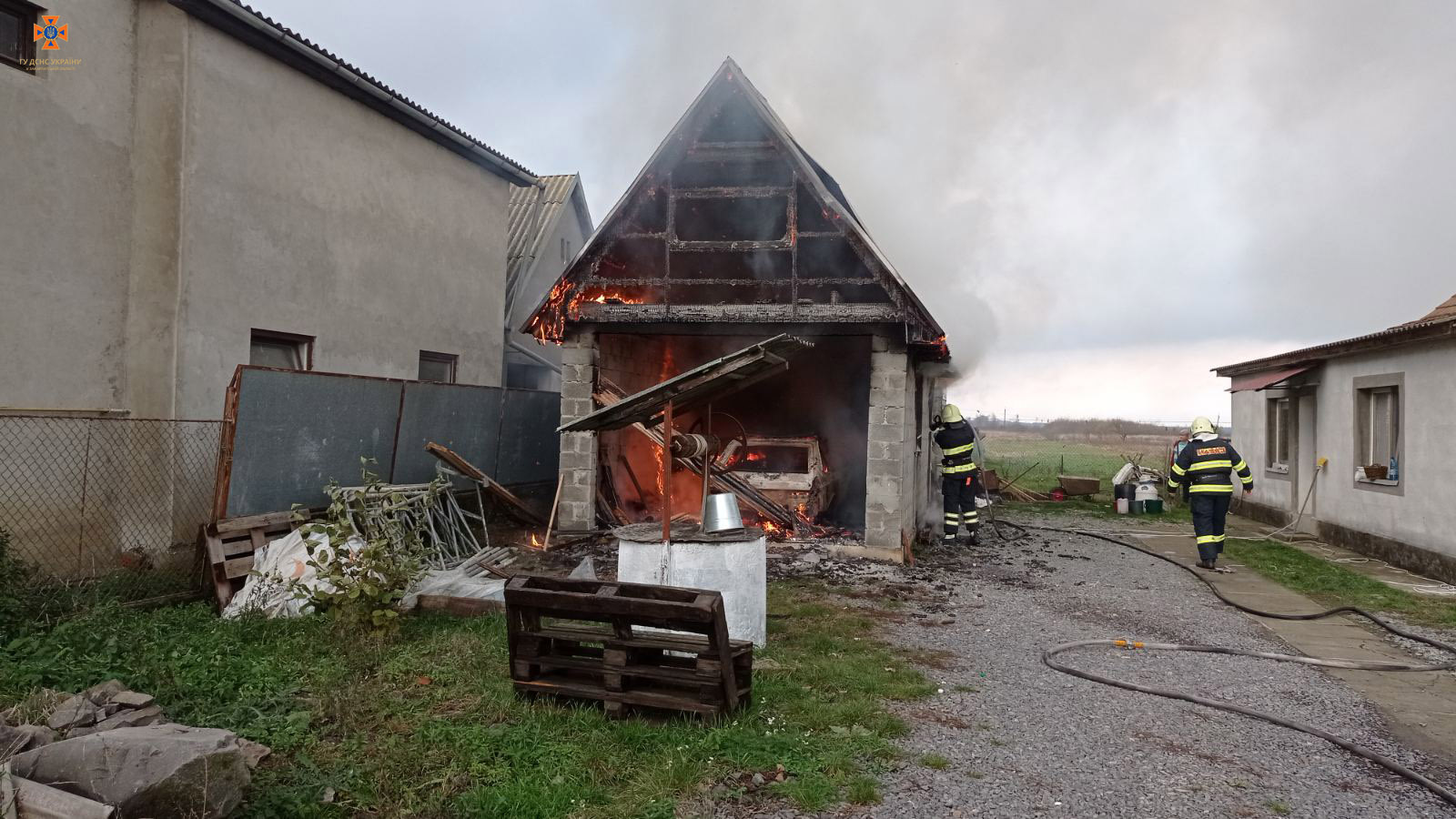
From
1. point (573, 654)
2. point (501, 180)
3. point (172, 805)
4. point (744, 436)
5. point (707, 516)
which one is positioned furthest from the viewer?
point (501, 180)

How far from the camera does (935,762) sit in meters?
4.23

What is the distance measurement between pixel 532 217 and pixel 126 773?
16304 millimetres

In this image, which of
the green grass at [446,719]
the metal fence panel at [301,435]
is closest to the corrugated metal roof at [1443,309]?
the green grass at [446,719]

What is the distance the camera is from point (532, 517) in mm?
11188

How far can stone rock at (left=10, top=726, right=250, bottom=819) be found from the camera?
10.6 feet

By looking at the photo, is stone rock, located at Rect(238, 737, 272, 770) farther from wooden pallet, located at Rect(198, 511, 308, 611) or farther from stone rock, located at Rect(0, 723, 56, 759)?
wooden pallet, located at Rect(198, 511, 308, 611)

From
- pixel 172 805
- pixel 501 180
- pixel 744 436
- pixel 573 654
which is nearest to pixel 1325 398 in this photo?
pixel 744 436

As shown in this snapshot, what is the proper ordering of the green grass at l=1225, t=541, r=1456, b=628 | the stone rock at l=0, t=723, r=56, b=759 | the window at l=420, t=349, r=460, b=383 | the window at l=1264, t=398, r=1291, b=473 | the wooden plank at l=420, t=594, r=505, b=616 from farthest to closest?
the window at l=1264, t=398, r=1291, b=473
the window at l=420, t=349, r=460, b=383
the green grass at l=1225, t=541, r=1456, b=628
the wooden plank at l=420, t=594, r=505, b=616
the stone rock at l=0, t=723, r=56, b=759

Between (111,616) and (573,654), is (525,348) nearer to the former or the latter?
(111,616)

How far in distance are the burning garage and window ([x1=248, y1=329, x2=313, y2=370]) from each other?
3.02 metres

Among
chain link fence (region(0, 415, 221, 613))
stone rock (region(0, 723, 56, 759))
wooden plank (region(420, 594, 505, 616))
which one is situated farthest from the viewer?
chain link fence (region(0, 415, 221, 613))

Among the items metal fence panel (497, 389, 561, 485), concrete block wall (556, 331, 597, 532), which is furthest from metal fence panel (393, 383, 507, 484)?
concrete block wall (556, 331, 597, 532)

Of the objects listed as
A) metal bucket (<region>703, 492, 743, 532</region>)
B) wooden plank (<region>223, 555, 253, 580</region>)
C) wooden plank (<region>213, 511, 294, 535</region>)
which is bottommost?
wooden plank (<region>223, 555, 253, 580</region>)

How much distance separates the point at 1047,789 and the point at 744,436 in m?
8.77
